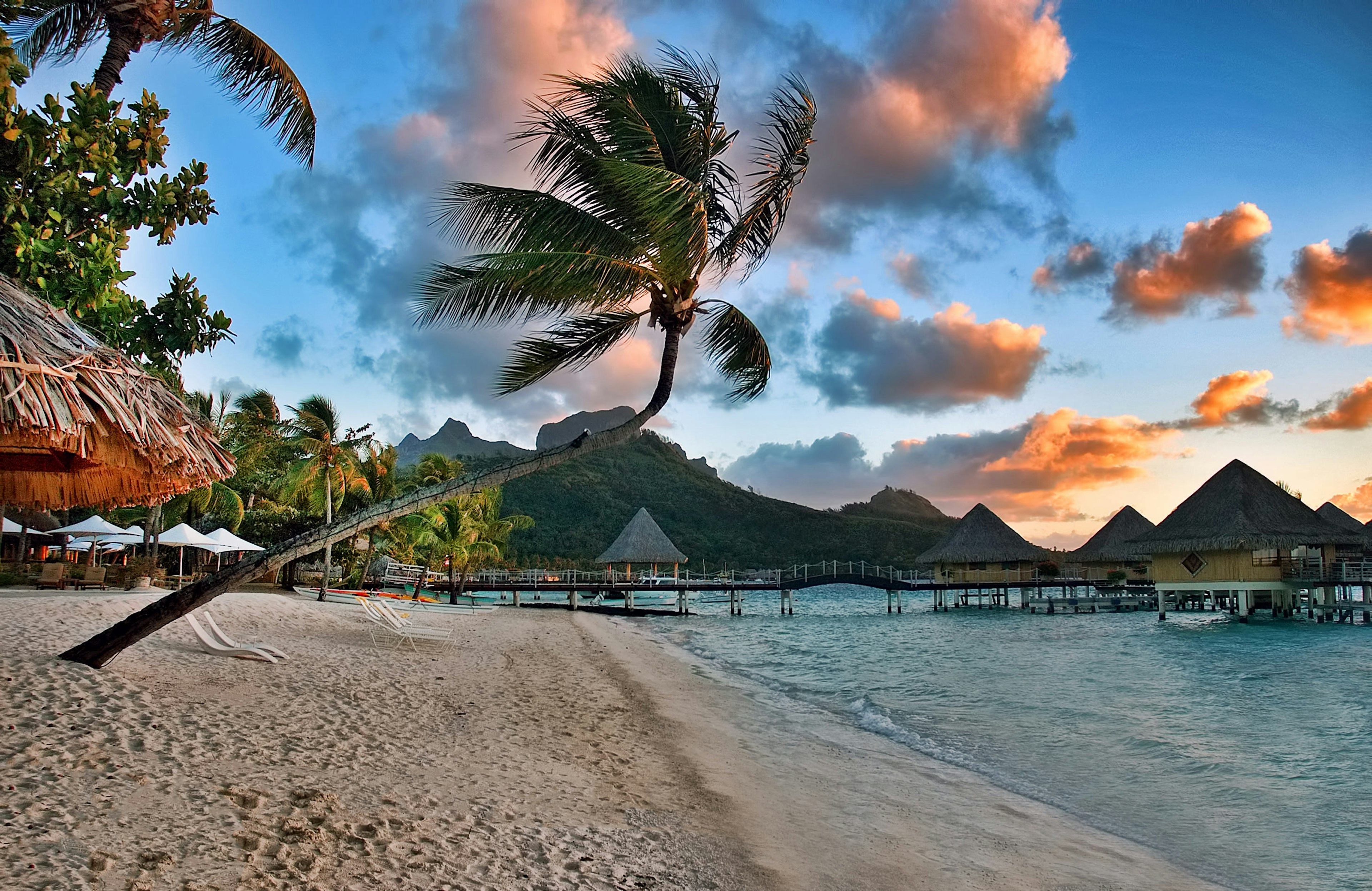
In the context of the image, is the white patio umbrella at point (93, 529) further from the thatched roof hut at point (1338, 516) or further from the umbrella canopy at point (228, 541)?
the thatched roof hut at point (1338, 516)

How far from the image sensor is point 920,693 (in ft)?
42.4

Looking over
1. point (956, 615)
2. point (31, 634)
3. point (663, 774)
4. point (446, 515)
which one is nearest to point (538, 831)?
point (663, 774)

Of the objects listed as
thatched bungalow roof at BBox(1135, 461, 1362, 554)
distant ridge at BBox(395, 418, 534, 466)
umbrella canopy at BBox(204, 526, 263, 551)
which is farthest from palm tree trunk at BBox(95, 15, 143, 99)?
distant ridge at BBox(395, 418, 534, 466)

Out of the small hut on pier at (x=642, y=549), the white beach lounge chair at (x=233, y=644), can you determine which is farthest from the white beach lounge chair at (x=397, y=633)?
the small hut on pier at (x=642, y=549)

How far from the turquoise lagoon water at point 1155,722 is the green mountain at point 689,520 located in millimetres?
37574

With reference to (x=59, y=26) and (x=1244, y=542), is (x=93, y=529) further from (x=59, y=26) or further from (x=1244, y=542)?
(x=1244, y=542)

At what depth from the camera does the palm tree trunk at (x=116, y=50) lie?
21.8 ft

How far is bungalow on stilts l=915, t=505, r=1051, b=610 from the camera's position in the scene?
38000 millimetres

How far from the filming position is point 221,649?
7797 millimetres

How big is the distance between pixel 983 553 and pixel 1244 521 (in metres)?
12.6

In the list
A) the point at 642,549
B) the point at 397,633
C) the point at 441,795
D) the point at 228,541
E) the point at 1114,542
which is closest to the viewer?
the point at 441,795

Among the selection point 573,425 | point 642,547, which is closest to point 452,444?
point 573,425

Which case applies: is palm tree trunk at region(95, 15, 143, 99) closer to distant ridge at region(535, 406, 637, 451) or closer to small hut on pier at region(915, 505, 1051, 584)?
small hut on pier at region(915, 505, 1051, 584)

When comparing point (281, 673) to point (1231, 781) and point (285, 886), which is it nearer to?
point (285, 886)
